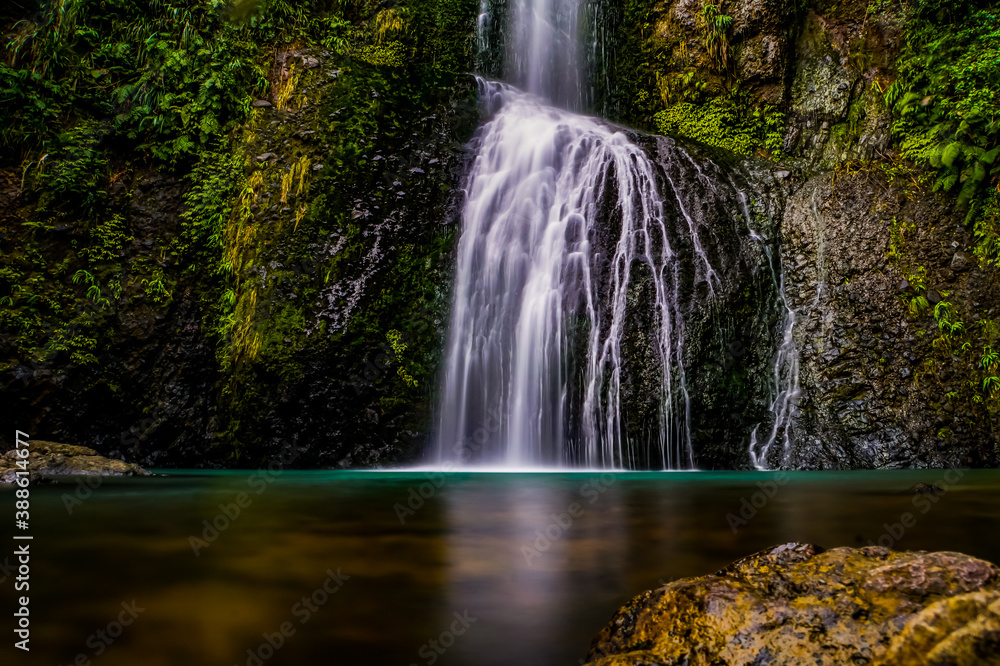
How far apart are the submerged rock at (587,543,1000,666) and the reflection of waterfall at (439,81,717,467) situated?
6199 millimetres

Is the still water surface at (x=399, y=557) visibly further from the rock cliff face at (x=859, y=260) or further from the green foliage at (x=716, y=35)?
the green foliage at (x=716, y=35)

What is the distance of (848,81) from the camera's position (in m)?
10.6

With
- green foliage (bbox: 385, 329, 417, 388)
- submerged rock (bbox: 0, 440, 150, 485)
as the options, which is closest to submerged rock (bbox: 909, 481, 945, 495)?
green foliage (bbox: 385, 329, 417, 388)

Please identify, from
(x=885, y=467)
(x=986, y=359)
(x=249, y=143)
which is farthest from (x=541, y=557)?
(x=249, y=143)

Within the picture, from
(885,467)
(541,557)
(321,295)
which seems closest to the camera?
(541,557)

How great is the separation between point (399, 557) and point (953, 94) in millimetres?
10644

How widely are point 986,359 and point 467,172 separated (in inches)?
290

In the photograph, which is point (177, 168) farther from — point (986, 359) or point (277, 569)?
point (986, 359)

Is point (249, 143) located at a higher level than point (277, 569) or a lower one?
higher

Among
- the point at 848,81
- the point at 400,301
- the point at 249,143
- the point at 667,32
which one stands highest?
the point at 667,32

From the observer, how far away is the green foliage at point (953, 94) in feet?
28.0

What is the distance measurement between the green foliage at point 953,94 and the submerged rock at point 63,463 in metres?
11.0

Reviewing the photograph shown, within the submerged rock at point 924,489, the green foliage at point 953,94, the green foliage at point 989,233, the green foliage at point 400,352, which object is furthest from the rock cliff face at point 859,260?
the green foliage at point 400,352

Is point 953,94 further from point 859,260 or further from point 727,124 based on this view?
point 727,124
